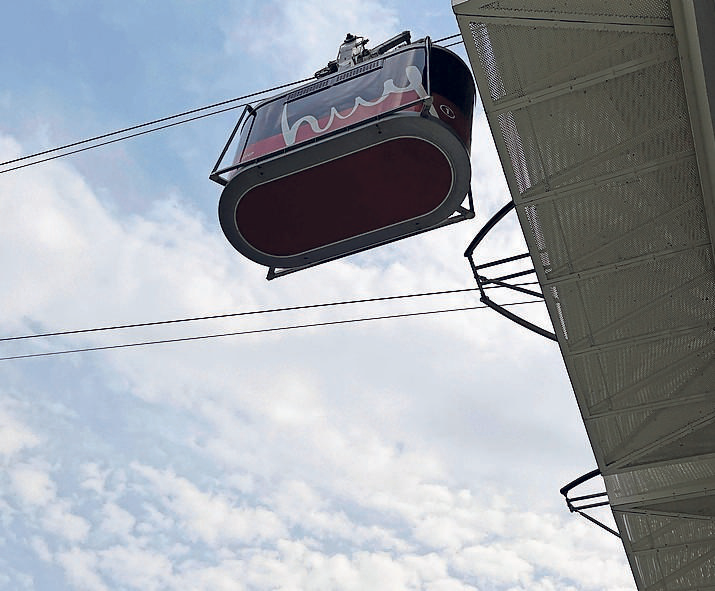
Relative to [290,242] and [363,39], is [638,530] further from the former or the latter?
[363,39]

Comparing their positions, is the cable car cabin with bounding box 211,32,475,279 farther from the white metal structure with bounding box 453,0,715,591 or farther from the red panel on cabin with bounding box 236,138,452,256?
the white metal structure with bounding box 453,0,715,591

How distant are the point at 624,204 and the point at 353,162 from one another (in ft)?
8.76

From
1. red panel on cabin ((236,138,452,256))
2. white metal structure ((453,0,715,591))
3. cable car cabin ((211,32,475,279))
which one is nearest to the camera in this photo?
white metal structure ((453,0,715,591))

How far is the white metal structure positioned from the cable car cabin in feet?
4.26

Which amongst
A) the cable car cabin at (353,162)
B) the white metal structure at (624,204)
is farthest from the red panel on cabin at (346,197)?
the white metal structure at (624,204)

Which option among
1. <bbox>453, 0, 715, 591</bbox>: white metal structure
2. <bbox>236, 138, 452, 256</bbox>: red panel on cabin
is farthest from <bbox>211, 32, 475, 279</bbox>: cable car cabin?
<bbox>453, 0, 715, 591</bbox>: white metal structure

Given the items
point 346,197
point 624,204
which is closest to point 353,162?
point 346,197

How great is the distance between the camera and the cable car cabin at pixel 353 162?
818 cm

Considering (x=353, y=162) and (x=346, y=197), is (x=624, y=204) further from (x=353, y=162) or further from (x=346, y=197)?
(x=346, y=197)

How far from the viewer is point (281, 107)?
912 cm

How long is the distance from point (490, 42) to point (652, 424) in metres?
5.10

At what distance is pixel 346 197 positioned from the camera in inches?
342

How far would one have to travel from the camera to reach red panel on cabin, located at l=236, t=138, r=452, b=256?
8.30 metres

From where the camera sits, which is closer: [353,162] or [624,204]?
[624,204]
